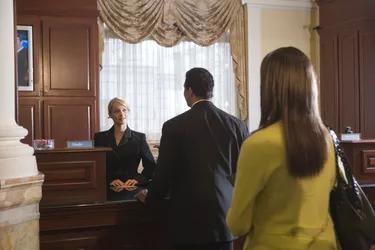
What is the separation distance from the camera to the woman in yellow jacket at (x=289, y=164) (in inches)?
45.6

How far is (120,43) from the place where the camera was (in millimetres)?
4891

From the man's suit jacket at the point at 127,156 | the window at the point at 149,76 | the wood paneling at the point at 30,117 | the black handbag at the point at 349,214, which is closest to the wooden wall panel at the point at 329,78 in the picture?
the window at the point at 149,76

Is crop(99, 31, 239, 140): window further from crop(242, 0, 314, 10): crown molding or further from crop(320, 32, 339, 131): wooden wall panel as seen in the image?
crop(320, 32, 339, 131): wooden wall panel

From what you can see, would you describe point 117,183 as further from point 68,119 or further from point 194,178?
point 68,119

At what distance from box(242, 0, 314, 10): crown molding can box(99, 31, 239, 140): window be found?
49 centimetres

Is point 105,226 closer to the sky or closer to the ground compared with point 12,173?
closer to the ground

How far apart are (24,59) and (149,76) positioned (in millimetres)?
1389

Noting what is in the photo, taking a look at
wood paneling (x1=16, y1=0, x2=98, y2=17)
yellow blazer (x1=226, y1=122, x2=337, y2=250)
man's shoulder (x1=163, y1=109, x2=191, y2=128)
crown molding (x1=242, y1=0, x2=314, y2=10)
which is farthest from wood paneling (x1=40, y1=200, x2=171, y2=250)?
crown molding (x1=242, y1=0, x2=314, y2=10)

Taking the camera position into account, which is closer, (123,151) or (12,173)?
(12,173)

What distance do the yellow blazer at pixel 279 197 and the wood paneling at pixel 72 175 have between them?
1119 millimetres

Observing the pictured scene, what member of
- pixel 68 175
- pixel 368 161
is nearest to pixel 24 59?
pixel 68 175

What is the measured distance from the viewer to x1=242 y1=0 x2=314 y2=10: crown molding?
17.1 feet

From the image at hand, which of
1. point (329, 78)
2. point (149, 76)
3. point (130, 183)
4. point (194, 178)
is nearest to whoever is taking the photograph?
point (194, 178)

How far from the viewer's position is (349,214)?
4.01 feet
